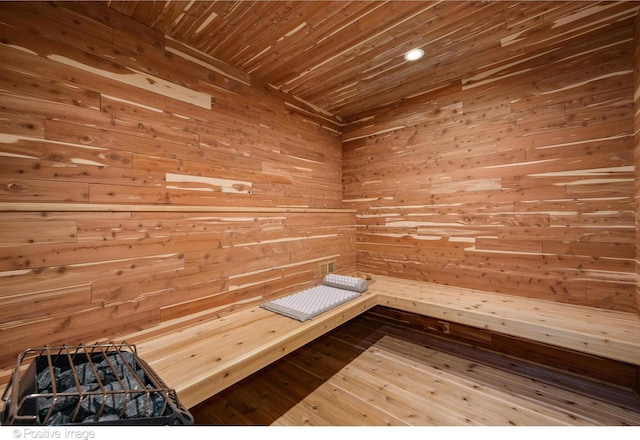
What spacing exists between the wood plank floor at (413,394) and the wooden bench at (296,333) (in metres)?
0.44

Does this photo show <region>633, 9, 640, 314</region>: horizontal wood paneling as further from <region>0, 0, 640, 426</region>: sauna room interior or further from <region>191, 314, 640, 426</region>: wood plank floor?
<region>191, 314, 640, 426</region>: wood plank floor

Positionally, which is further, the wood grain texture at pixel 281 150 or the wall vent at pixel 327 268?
the wall vent at pixel 327 268

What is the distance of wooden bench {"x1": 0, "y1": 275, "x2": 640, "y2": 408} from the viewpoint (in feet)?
4.61

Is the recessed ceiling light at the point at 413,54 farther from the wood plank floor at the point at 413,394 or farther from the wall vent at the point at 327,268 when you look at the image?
the wood plank floor at the point at 413,394

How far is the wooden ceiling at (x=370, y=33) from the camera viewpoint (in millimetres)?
1731

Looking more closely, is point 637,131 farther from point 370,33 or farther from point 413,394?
point 413,394

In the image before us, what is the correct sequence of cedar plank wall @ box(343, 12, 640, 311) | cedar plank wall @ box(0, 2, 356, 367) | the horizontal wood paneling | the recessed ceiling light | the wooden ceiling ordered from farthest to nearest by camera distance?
the recessed ceiling light → cedar plank wall @ box(343, 12, 640, 311) → the horizontal wood paneling → the wooden ceiling → cedar plank wall @ box(0, 2, 356, 367)

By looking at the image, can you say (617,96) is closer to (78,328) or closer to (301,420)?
(301,420)

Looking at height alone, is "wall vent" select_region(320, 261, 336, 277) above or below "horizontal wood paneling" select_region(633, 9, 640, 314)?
below

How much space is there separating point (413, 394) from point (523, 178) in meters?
1.94

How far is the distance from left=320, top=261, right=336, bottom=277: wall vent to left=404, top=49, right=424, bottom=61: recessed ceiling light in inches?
80.3

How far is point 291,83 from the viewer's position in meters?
2.60
